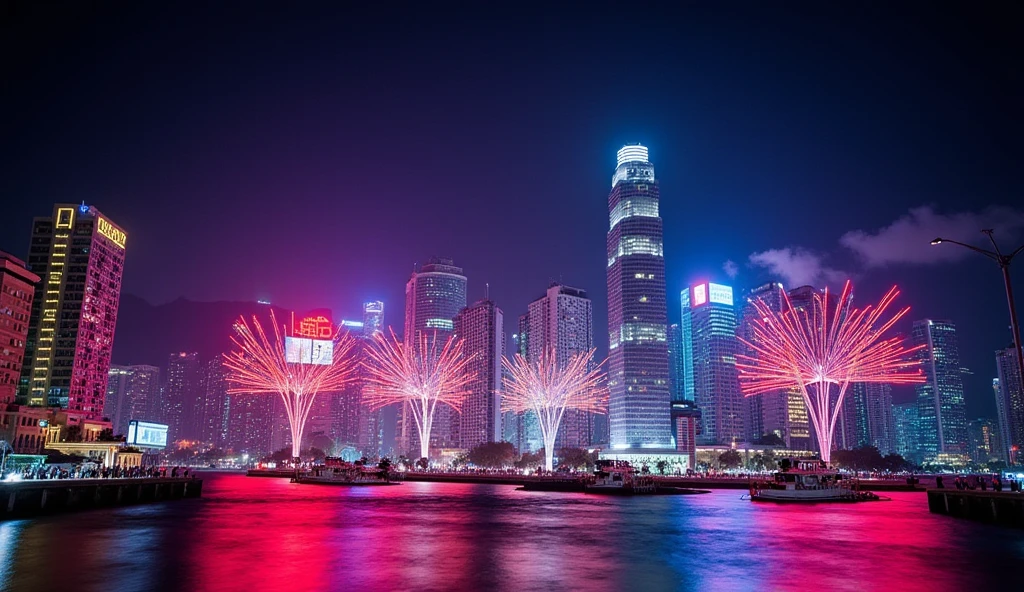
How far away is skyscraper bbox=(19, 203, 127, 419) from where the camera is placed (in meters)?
158

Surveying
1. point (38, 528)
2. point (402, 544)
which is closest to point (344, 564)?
point (402, 544)

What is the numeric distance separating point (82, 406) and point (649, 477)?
13980cm

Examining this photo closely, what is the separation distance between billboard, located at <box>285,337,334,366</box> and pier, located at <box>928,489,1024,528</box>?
92299mm

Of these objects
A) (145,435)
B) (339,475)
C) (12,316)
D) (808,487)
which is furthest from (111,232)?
(808,487)

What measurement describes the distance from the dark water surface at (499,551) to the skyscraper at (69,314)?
125986mm

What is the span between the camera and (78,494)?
5878cm

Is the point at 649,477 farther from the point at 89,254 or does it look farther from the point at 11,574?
the point at 89,254

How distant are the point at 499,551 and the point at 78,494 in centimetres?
4498

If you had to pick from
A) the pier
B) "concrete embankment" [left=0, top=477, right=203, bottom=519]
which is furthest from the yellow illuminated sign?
the pier

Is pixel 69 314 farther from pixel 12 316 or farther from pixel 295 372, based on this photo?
pixel 295 372

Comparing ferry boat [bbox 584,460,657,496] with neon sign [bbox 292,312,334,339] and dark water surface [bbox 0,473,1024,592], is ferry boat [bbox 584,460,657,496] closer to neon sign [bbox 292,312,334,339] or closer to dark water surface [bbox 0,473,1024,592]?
dark water surface [bbox 0,473,1024,592]

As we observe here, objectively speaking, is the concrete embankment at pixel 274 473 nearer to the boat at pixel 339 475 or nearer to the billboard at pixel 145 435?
the billboard at pixel 145 435

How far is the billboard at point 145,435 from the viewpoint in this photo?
131 meters

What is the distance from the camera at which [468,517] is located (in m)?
54.8
